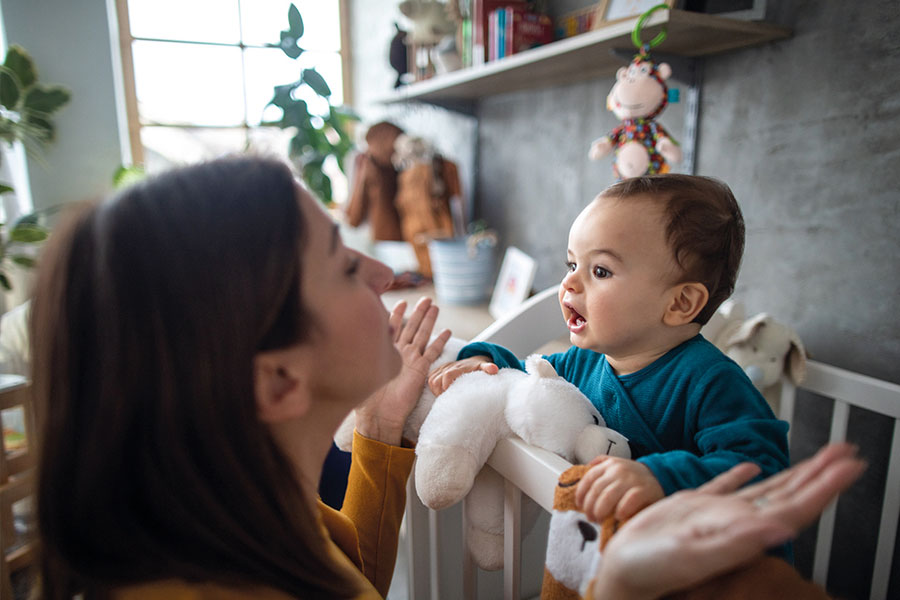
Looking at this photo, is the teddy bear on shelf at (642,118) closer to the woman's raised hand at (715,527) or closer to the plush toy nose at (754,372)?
the plush toy nose at (754,372)

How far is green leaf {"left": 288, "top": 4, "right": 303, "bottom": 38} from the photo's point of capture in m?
2.16

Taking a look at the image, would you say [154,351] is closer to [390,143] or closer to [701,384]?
[701,384]

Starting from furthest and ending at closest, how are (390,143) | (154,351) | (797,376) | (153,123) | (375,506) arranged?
1. (153,123)
2. (390,143)
3. (797,376)
4. (375,506)
5. (154,351)

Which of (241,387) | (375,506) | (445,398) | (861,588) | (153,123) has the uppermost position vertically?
(153,123)

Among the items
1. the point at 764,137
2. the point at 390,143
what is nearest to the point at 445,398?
the point at 764,137

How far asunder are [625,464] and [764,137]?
0.94 meters

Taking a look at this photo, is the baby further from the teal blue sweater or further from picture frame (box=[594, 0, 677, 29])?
picture frame (box=[594, 0, 677, 29])

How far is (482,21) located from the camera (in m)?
1.58

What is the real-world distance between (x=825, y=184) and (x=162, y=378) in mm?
1163

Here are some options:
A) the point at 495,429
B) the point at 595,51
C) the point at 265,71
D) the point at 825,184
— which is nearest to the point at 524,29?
the point at 595,51

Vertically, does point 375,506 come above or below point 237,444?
below

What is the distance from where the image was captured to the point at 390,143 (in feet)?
7.56

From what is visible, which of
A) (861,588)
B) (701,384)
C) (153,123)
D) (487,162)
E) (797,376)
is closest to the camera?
(701,384)

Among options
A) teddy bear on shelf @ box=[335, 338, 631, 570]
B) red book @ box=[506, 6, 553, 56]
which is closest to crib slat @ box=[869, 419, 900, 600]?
teddy bear on shelf @ box=[335, 338, 631, 570]
